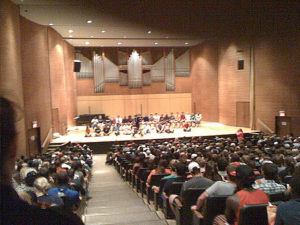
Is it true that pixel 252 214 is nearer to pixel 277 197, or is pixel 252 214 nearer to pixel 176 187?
pixel 277 197

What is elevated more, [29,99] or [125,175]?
[29,99]

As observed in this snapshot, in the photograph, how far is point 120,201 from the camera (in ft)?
21.4

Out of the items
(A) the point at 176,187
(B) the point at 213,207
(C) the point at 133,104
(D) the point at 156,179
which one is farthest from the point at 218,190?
(C) the point at 133,104

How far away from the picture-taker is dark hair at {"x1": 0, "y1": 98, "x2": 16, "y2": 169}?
2.12 feet

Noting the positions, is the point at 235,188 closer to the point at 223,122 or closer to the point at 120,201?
the point at 120,201

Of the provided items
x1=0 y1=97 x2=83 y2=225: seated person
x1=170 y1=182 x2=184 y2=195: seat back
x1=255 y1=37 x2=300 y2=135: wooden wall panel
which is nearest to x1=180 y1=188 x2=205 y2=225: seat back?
x1=170 y1=182 x2=184 y2=195: seat back

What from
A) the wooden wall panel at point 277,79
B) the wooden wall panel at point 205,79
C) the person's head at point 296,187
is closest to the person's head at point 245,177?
the person's head at point 296,187

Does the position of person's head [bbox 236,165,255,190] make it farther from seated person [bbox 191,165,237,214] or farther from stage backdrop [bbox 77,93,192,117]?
stage backdrop [bbox 77,93,192,117]

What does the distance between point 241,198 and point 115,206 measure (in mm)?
3707

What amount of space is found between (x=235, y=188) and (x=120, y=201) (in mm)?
3597

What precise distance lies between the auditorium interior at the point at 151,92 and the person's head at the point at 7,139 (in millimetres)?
2325

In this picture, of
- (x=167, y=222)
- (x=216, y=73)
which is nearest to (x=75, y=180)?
(x=167, y=222)

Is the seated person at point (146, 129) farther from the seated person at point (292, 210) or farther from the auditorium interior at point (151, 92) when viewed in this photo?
the seated person at point (292, 210)

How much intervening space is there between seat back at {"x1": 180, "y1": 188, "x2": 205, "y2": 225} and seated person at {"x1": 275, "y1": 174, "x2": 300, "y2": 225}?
5.19 feet
